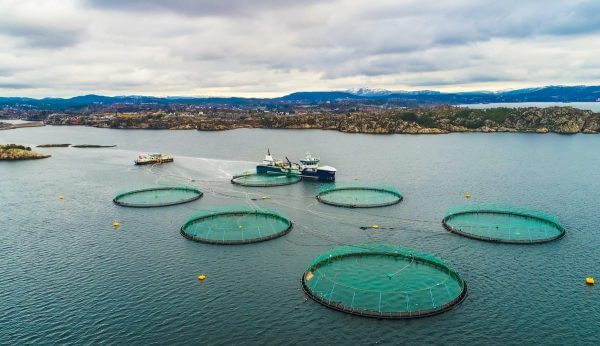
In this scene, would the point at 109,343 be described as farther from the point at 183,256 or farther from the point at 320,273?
the point at 320,273

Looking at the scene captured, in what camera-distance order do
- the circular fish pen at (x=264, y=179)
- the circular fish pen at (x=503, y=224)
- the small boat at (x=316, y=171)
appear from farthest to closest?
the small boat at (x=316, y=171) < the circular fish pen at (x=264, y=179) < the circular fish pen at (x=503, y=224)

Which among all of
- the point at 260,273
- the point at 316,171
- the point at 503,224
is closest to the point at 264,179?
the point at 316,171

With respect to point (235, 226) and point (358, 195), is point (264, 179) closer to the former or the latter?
point (358, 195)

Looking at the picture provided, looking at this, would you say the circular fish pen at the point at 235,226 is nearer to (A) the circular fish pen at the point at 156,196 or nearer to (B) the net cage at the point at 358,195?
(A) the circular fish pen at the point at 156,196

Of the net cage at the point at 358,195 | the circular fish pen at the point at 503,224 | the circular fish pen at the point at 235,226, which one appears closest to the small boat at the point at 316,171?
the net cage at the point at 358,195

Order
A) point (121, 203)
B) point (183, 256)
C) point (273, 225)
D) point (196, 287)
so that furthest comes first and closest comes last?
1. point (121, 203)
2. point (273, 225)
3. point (183, 256)
4. point (196, 287)

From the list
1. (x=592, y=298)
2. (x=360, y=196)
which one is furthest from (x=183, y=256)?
(x=592, y=298)
